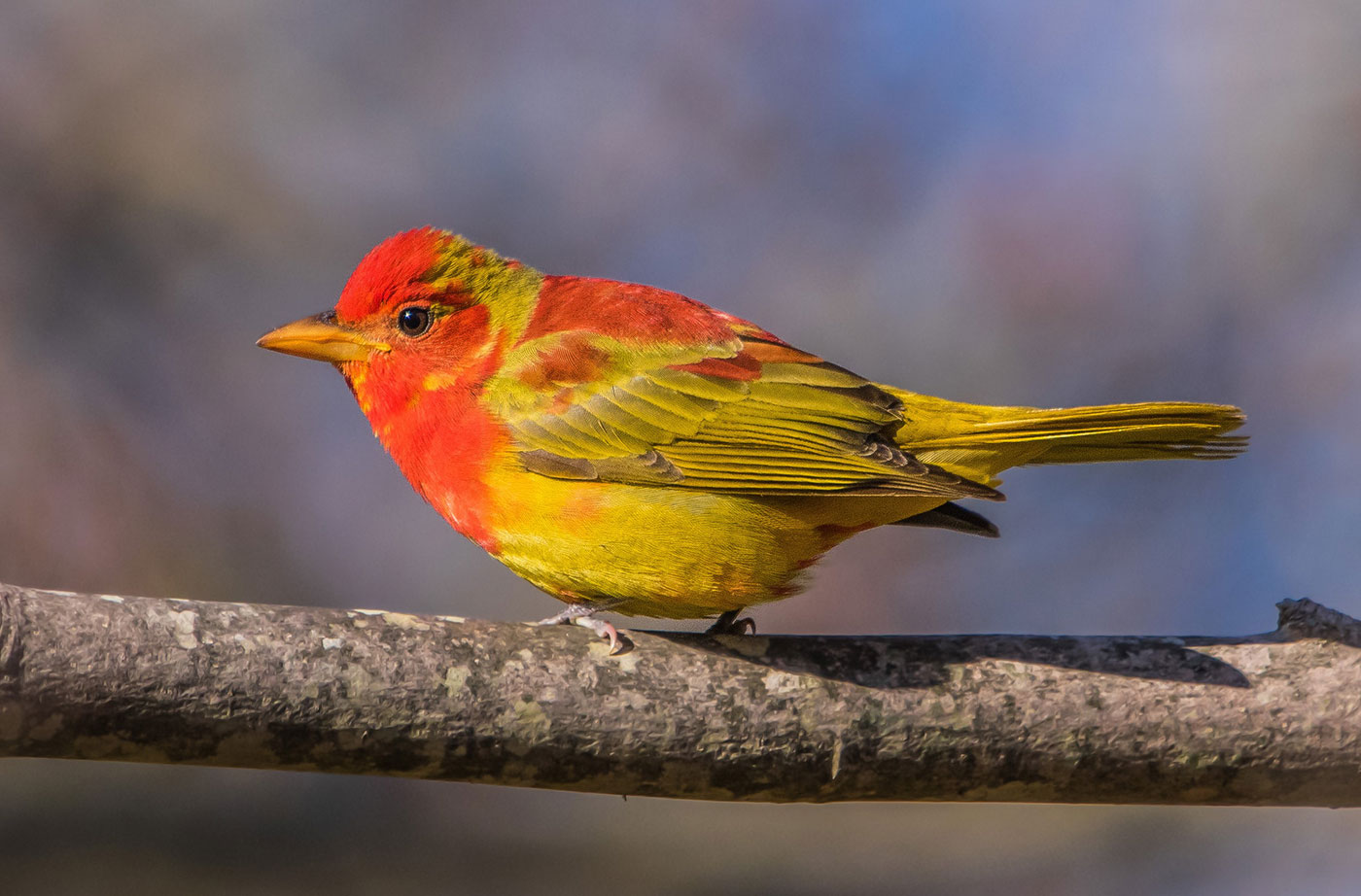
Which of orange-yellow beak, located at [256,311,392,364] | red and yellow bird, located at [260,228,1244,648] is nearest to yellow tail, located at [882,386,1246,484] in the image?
red and yellow bird, located at [260,228,1244,648]

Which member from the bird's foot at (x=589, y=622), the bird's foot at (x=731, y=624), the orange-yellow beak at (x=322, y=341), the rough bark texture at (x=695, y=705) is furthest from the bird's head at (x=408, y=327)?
the rough bark texture at (x=695, y=705)

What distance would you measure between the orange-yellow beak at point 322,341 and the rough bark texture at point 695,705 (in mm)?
1315

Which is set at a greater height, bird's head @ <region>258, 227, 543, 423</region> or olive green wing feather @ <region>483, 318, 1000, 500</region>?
bird's head @ <region>258, 227, 543, 423</region>

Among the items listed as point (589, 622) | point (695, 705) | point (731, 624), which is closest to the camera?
point (695, 705)

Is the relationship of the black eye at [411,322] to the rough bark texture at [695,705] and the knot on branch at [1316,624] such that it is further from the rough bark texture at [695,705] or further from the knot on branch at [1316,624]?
the knot on branch at [1316,624]

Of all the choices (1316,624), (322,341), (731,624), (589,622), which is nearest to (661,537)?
(589,622)

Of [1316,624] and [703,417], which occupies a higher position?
[703,417]

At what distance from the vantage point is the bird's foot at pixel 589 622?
3275mm

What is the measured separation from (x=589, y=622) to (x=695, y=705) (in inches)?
16.8

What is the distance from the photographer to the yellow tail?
3.71 m

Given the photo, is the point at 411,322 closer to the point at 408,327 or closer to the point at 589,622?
the point at 408,327

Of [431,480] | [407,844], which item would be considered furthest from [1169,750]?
[407,844]

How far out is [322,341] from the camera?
4113 millimetres

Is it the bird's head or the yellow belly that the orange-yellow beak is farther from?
the yellow belly
